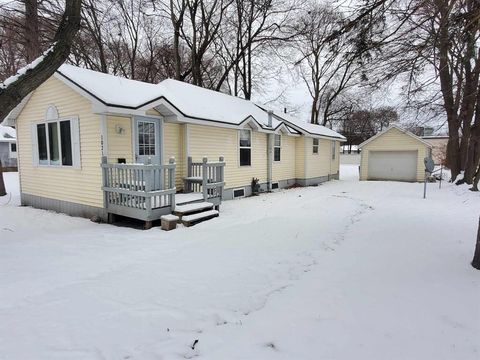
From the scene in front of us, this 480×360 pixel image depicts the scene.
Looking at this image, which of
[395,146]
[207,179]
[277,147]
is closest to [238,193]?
[207,179]

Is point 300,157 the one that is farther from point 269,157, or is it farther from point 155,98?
point 155,98

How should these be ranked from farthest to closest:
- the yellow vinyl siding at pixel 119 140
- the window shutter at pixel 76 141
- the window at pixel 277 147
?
1. the window at pixel 277 147
2. the window shutter at pixel 76 141
3. the yellow vinyl siding at pixel 119 140

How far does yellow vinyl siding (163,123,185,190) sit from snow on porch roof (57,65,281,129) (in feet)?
2.12

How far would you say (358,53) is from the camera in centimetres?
475

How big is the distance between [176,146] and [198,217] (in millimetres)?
3013

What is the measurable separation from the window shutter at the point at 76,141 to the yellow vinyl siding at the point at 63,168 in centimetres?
12

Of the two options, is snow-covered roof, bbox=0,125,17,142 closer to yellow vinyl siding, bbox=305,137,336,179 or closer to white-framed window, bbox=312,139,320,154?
yellow vinyl siding, bbox=305,137,336,179

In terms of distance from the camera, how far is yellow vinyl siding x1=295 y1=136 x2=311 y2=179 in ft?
53.0

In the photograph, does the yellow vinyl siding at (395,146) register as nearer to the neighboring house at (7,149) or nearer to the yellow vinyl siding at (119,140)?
the yellow vinyl siding at (119,140)

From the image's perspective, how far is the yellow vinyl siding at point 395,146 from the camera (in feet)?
58.6

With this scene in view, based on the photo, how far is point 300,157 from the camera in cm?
1634

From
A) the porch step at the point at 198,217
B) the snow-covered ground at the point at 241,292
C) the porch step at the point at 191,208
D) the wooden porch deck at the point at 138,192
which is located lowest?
the snow-covered ground at the point at 241,292

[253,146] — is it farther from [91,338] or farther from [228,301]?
[91,338]

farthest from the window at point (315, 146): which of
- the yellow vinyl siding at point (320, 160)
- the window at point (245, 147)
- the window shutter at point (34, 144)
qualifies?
the window shutter at point (34, 144)
